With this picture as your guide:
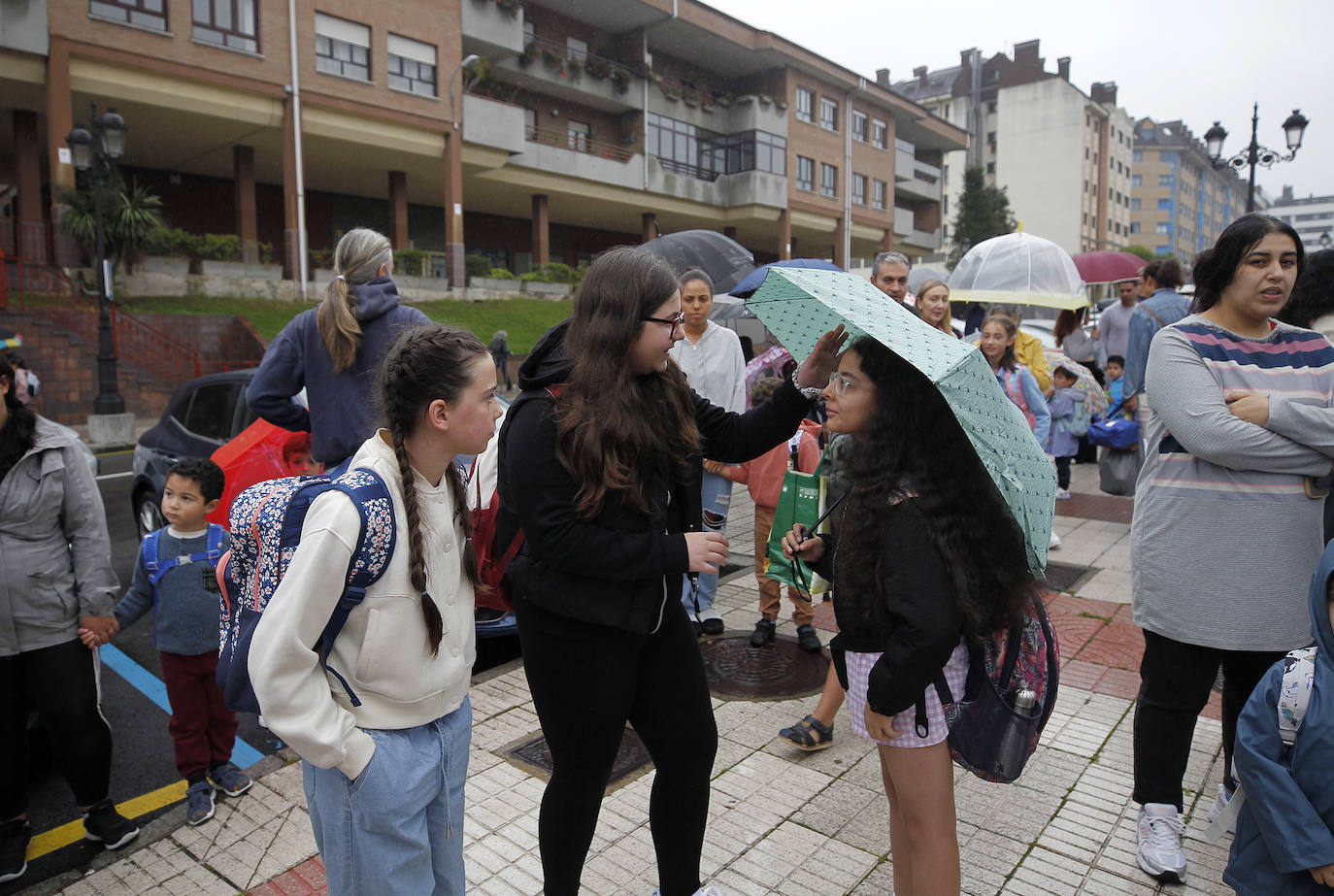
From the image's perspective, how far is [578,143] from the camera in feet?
112

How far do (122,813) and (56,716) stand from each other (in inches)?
29.3

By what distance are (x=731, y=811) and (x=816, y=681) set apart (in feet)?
4.39

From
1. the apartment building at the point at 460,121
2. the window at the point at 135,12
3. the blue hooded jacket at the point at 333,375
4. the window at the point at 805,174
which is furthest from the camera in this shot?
the window at the point at 805,174

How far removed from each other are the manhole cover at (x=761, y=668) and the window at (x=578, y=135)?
104ft

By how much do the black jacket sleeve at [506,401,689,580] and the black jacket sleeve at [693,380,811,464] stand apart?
0.59 metres

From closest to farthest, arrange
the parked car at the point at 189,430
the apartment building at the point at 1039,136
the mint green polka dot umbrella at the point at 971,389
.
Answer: the mint green polka dot umbrella at the point at 971,389
the parked car at the point at 189,430
the apartment building at the point at 1039,136

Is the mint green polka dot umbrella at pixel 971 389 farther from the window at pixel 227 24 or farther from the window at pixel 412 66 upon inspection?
the window at pixel 412 66

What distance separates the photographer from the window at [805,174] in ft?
133

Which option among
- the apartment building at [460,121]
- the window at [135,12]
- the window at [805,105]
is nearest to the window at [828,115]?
the apartment building at [460,121]

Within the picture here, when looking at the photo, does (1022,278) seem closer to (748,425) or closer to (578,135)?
(748,425)

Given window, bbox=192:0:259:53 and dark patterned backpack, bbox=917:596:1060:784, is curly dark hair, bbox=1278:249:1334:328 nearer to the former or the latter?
dark patterned backpack, bbox=917:596:1060:784

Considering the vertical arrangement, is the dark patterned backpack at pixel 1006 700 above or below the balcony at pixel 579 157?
below

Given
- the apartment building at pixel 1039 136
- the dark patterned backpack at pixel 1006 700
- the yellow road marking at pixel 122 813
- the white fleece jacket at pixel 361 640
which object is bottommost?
the yellow road marking at pixel 122 813

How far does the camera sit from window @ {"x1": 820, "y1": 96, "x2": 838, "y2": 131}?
42062 mm
